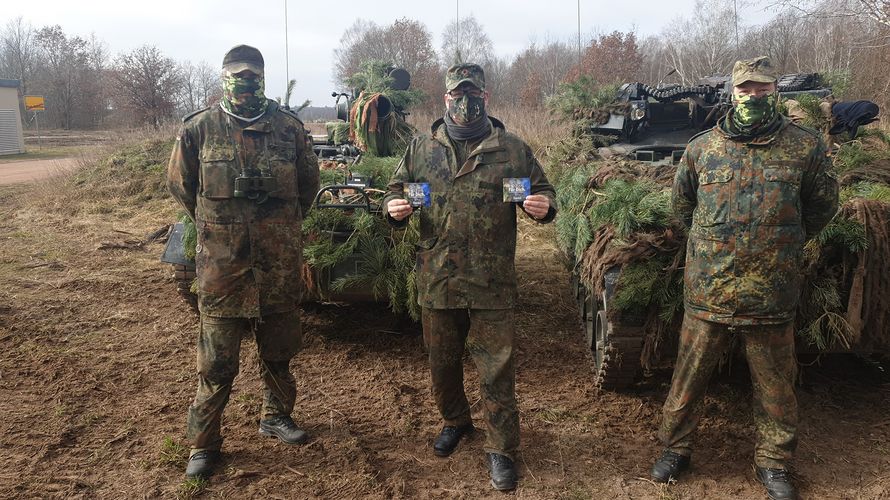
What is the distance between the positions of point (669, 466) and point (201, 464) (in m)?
2.28

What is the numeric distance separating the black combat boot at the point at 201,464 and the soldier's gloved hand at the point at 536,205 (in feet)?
6.45

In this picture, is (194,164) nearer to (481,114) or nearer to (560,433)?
(481,114)

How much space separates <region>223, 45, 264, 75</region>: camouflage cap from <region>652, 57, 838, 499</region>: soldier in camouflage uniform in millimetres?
2170

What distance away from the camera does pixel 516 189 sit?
324cm

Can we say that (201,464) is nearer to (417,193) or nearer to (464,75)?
(417,193)

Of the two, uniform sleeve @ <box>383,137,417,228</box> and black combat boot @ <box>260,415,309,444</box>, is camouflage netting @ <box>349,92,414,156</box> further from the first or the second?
black combat boot @ <box>260,415,309,444</box>

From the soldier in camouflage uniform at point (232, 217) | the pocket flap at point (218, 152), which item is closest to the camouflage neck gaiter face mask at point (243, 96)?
the soldier in camouflage uniform at point (232, 217)

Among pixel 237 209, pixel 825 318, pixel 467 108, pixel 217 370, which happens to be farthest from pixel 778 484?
pixel 237 209

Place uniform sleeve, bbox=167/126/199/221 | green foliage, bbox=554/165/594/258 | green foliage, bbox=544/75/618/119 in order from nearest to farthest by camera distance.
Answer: uniform sleeve, bbox=167/126/199/221 < green foliage, bbox=554/165/594/258 < green foliage, bbox=544/75/618/119

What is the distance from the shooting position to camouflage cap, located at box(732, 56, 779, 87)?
3.09 m

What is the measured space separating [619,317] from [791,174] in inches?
45.3

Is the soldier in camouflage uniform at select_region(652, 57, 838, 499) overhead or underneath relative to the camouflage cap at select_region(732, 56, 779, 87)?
underneath

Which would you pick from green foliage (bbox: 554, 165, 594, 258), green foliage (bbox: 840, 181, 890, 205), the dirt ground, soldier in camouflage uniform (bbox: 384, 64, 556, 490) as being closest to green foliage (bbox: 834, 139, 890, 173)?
green foliage (bbox: 840, 181, 890, 205)

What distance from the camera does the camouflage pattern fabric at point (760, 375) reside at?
3.16 m
